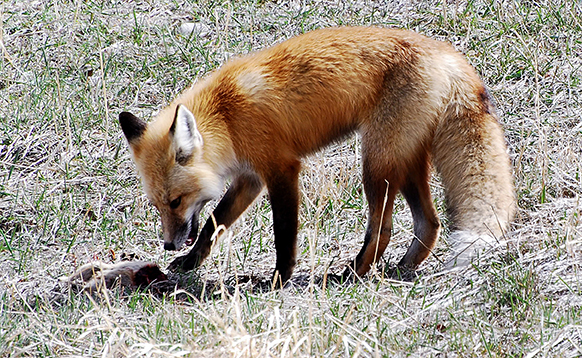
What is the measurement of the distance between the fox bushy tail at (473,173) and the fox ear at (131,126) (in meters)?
1.98

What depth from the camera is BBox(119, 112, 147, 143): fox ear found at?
15.1 ft

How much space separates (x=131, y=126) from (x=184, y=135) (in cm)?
44

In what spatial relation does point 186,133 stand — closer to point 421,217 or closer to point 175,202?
point 175,202

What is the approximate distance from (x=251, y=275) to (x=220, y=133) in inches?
40.8

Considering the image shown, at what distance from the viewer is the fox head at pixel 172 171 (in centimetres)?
452

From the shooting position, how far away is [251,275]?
4883 mm

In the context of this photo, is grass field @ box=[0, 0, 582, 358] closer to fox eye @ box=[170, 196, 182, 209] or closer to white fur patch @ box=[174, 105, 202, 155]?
fox eye @ box=[170, 196, 182, 209]

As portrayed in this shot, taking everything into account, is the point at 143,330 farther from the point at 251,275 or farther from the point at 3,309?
the point at 251,275

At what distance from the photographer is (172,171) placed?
4.54 metres

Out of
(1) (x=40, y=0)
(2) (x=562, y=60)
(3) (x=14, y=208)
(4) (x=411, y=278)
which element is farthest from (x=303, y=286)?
(1) (x=40, y=0)

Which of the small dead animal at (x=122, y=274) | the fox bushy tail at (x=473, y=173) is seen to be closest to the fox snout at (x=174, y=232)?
the small dead animal at (x=122, y=274)

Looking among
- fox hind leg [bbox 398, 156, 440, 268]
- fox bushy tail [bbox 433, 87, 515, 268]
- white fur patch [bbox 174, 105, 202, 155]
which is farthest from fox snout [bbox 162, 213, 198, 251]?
fox bushy tail [bbox 433, 87, 515, 268]

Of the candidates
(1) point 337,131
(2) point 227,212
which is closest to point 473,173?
(1) point 337,131

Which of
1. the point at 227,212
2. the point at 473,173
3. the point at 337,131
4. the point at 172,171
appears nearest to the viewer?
the point at 473,173
